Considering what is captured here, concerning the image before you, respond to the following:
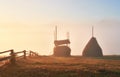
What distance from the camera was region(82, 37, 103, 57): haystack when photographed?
304 feet

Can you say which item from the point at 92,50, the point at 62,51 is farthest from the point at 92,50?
the point at 62,51

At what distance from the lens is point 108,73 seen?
23.2 m

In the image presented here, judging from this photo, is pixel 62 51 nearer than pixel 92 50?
No

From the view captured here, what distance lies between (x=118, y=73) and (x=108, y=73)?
2.84 feet

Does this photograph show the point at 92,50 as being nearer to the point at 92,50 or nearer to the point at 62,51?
the point at 92,50

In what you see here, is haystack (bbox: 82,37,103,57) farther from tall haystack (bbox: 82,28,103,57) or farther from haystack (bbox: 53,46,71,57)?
haystack (bbox: 53,46,71,57)

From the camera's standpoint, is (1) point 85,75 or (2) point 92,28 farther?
(2) point 92,28

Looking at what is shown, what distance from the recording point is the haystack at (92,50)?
92.6 meters

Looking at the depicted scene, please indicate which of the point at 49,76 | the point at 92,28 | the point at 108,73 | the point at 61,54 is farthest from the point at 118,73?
the point at 92,28

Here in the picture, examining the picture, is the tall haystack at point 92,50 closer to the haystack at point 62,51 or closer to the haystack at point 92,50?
the haystack at point 92,50

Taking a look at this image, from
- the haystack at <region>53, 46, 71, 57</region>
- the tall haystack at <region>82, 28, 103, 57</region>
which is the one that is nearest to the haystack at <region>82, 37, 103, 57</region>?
the tall haystack at <region>82, 28, 103, 57</region>

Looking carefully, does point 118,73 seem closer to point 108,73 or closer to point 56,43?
point 108,73

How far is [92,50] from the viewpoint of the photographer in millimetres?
92688

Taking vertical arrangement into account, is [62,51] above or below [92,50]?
below
